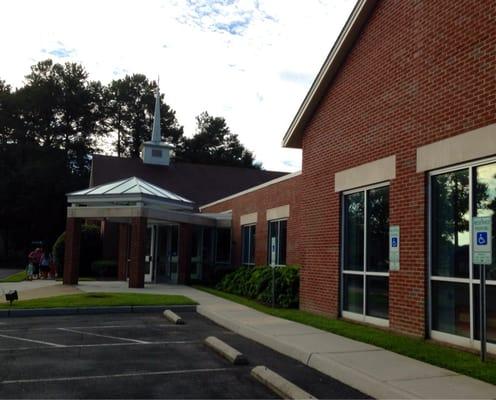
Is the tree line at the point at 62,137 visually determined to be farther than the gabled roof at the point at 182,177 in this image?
Yes

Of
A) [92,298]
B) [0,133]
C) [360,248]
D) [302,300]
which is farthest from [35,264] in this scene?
[0,133]

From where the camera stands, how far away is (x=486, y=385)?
656 centimetres

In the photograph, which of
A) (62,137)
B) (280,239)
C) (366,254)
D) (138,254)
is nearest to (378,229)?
(366,254)

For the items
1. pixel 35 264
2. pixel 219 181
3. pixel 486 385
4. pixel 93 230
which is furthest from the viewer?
pixel 219 181

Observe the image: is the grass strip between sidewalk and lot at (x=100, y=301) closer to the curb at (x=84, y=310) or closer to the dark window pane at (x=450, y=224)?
the curb at (x=84, y=310)

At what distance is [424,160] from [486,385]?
4.44m

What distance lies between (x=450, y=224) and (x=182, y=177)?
33.0 meters

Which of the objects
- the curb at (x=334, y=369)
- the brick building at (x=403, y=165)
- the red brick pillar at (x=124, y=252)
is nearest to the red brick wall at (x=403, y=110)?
the brick building at (x=403, y=165)

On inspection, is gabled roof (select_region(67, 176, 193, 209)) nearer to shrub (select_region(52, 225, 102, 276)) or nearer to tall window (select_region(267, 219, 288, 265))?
tall window (select_region(267, 219, 288, 265))

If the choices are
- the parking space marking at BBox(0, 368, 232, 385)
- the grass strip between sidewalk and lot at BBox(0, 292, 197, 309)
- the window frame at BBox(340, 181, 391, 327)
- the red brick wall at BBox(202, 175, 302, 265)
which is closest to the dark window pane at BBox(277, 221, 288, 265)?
the red brick wall at BBox(202, 175, 302, 265)

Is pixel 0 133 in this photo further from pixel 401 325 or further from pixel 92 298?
pixel 401 325

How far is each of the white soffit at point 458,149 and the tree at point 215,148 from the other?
56.7 m

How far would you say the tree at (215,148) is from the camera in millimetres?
67062

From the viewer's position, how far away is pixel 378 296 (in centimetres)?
1138
